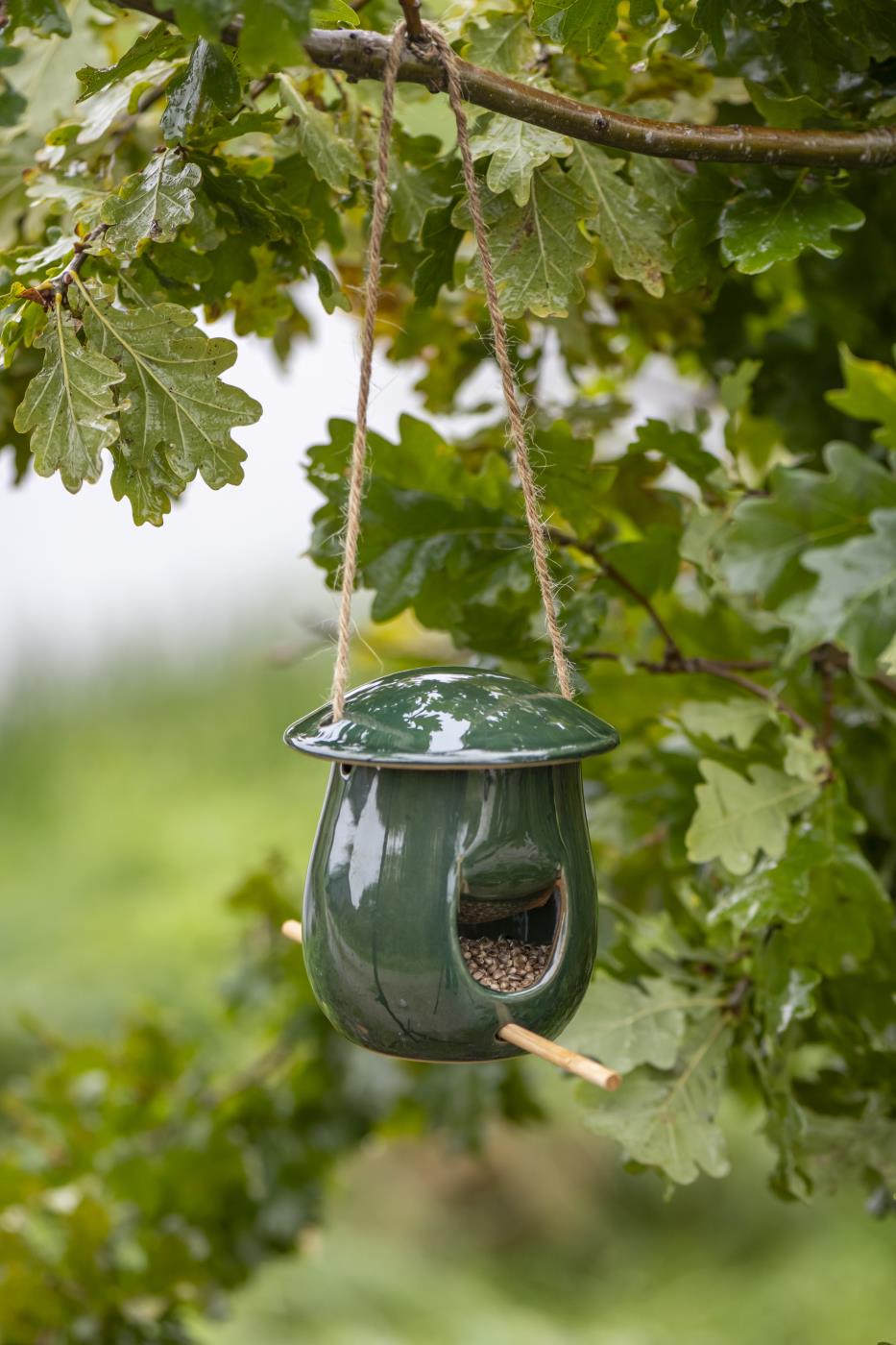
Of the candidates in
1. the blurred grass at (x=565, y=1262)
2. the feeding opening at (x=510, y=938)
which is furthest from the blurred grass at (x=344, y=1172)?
the feeding opening at (x=510, y=938)

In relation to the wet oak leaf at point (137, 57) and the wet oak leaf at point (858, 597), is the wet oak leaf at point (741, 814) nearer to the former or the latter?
the wet oak leaf at point (858, 597)

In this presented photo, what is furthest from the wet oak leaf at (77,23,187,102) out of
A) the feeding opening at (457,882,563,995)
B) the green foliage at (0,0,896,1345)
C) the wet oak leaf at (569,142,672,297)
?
the feeding opening at (457,882,563,995)

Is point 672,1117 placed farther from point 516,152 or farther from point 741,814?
point 516,152

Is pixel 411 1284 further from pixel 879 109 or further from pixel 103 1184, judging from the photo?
pixel 879 109

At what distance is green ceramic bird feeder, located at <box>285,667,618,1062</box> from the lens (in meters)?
0.73

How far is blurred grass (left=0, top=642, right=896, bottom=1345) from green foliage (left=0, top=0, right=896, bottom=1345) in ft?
2.58

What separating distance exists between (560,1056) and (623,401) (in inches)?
34.2

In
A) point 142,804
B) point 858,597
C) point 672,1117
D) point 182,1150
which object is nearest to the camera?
point 858,597

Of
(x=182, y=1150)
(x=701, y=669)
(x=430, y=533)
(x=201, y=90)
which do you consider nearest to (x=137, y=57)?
(x=201, y=90)

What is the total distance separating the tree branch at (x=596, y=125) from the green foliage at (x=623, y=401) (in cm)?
3

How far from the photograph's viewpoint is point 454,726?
72 cm

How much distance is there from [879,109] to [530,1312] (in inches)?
99.4

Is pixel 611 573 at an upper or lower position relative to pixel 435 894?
upper

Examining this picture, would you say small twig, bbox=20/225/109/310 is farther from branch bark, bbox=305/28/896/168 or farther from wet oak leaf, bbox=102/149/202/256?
branch bark, bbox=305/28/896/168
